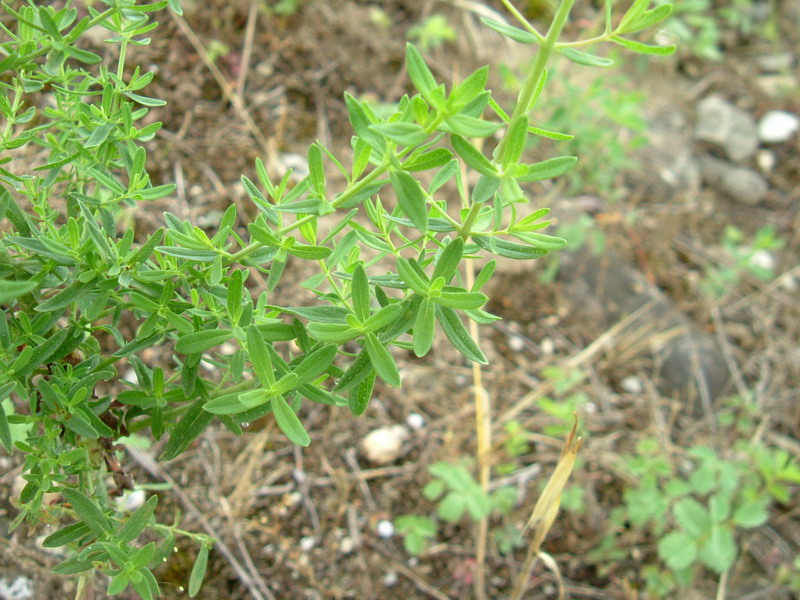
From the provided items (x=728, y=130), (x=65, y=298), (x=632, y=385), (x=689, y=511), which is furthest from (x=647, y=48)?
(x=728, y=130)

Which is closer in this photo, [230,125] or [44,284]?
[44,284]

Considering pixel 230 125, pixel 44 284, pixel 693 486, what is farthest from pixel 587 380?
pixel 44 284

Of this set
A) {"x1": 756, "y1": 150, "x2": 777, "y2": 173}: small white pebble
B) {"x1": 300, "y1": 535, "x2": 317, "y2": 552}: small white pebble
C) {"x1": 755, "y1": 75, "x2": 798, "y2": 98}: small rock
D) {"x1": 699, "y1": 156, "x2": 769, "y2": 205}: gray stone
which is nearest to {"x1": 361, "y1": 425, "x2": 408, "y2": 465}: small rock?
{"x1": 300, "y1": 535, "x2": 317, "y2": 552}: small white pebble

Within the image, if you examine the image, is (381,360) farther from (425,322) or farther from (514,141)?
(514,141)

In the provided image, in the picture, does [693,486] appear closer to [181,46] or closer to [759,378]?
[759,378]

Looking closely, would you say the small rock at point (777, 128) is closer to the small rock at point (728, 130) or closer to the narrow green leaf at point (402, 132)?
the small rock at point (728, 130)

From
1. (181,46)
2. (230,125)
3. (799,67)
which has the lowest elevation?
(799,67)

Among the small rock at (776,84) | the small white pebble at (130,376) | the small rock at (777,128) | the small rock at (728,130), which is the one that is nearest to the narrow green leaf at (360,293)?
the small white pebble at (130,376)
